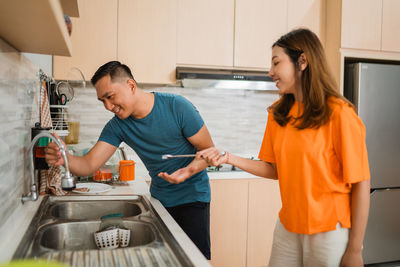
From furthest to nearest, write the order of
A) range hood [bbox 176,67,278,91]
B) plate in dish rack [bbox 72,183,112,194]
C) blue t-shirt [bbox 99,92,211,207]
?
range hood [bbox 176,67,278,91], plate in dish rack [bbox 72,183,112,194], blue t-shirt [bbox 99,92,211,207]

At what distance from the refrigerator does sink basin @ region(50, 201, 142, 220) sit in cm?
207

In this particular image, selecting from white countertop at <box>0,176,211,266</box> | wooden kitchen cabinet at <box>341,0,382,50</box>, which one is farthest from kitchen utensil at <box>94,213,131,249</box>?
wooden kitchen cabinet at <box>341,0,382,50</box>

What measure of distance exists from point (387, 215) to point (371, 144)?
61cm

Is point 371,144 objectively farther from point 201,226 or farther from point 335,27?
point 201,226

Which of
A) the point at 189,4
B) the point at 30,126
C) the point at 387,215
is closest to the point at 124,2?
the point at 189,4

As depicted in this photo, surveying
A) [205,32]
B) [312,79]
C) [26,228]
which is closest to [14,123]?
[26,228]

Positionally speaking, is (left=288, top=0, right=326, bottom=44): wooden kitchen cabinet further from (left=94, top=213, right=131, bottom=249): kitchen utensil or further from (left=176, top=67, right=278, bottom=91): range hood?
(left=94, top=213, right=131, bottom=249): kitchen utensil

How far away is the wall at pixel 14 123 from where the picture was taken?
1073 mm

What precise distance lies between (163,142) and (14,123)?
0.63 m

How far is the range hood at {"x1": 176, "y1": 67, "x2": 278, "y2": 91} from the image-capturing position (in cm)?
269

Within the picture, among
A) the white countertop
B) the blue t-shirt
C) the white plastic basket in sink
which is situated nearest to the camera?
the white countertop

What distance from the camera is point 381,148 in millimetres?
2801

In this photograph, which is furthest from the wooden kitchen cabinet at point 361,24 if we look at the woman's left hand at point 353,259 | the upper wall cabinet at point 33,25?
the upper wall cabinet at point 33,25

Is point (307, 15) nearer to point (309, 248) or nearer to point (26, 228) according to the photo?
point (309, 248)
